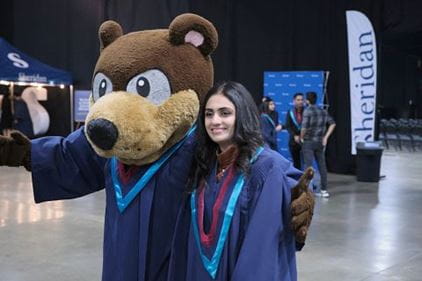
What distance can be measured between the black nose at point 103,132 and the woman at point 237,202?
0.32 metres

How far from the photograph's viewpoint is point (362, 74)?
9.84 meters

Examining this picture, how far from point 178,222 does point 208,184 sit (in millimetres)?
198

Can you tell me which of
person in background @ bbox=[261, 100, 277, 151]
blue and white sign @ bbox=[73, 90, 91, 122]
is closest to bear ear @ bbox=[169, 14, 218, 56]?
person in background @ bbox=[261, 100, 277, 151]

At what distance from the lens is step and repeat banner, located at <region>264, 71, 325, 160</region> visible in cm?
1078

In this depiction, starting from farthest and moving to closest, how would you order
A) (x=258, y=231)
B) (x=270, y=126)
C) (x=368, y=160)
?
1. (x=368, y=160)
2. (x=270, y=126)
3. (x=258, y=231)

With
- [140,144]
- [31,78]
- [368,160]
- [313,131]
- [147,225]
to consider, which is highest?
[31,78]

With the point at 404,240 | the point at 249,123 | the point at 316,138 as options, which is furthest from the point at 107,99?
the point at 316,138

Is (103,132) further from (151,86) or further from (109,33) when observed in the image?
(109,33)

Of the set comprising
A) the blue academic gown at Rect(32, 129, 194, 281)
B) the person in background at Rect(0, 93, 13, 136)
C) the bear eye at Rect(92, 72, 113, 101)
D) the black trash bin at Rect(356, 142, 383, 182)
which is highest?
the bear eye at Rect(92, 72, 113, 101)

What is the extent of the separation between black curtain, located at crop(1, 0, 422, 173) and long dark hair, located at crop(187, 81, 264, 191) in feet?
30.0

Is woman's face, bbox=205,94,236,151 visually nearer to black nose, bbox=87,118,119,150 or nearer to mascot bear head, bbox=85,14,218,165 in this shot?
mascot bear head, bbox=85,14,218,165

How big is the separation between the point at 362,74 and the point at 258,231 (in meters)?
8.41

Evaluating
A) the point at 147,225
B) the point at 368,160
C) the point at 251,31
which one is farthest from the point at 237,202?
the point at 251,31

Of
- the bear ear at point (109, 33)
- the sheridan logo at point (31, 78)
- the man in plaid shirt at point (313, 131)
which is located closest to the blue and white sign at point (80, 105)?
the sheridan logo at point (31, 78)
